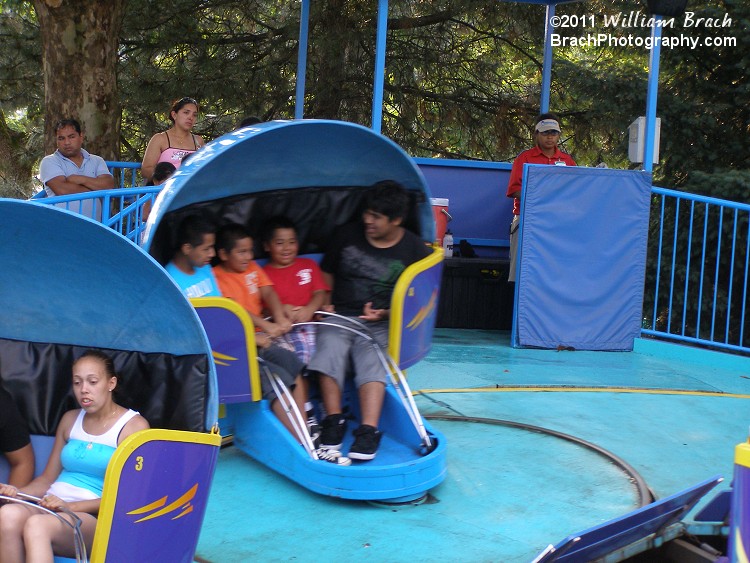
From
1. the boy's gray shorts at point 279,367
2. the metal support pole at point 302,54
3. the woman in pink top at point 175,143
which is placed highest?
the metal support pole at point 302,54

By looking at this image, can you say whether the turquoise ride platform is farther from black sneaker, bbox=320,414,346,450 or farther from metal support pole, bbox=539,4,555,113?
metal support pole, bbox=539,4,555,113

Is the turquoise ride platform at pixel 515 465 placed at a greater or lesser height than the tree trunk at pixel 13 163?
lesser

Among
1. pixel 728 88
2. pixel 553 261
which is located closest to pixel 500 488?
pixel 553 261

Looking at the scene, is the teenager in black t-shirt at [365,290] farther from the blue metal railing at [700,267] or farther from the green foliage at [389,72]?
the green foliage at [389,72]

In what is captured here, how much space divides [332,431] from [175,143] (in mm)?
3976

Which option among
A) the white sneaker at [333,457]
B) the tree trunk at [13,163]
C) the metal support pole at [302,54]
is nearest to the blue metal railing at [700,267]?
the metal support pole at [302,54]

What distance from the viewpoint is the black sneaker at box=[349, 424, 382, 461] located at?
469 centimetres

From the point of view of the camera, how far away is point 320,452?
475cm

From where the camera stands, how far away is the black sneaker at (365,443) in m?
4.69

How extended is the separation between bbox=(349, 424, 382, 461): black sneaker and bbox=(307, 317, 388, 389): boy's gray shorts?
0.30 m

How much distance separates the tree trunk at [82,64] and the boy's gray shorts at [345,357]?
4.98m

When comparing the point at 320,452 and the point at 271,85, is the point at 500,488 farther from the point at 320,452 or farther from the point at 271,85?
the point at 271,85

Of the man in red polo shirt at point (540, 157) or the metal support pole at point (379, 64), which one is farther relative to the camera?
the man in red polo shirt at point (540, 157)

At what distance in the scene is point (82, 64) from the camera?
360 inches
